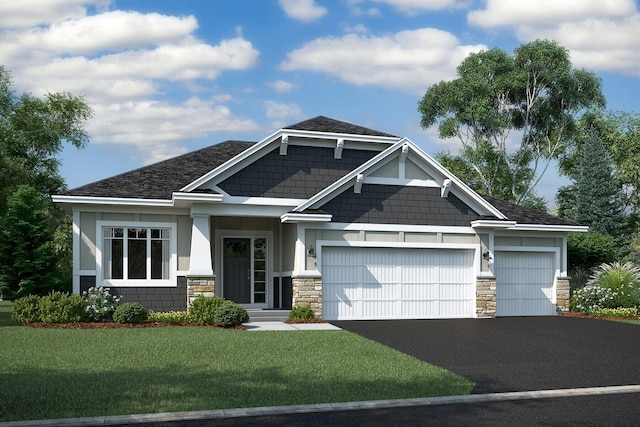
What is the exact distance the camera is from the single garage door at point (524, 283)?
2166 centimetres

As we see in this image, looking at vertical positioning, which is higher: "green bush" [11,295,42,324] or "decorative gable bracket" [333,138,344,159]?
"decorative gable bracket" [333,138,344,159]

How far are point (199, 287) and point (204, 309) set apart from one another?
1290mm

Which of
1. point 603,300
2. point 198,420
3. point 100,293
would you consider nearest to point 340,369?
point 198,420

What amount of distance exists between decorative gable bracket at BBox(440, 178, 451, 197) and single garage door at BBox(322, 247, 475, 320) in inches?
64.5

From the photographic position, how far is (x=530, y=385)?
32.8ft

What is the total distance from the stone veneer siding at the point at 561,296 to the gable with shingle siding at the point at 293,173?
290 inches

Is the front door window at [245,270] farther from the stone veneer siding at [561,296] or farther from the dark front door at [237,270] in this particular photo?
the stone veneer siding at [561,296]

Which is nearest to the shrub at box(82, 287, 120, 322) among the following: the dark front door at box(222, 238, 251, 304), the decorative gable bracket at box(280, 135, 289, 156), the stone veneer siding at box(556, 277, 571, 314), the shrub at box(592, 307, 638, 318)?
the dark front door at box(222, 238, 251, 304)

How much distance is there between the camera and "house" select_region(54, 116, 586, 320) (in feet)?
62.1

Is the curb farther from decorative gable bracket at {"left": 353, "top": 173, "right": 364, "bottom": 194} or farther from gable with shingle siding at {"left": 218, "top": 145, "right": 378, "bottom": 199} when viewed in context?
gable with shingle siding at {"left": 218, "top": 145, "right": 378, "bottom": 199}

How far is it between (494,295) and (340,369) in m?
10.7

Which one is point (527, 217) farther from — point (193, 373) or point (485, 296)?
point (193, 373)

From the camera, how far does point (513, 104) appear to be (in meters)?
43.4

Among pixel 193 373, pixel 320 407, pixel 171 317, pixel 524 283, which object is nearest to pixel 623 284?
pixel 524 283
